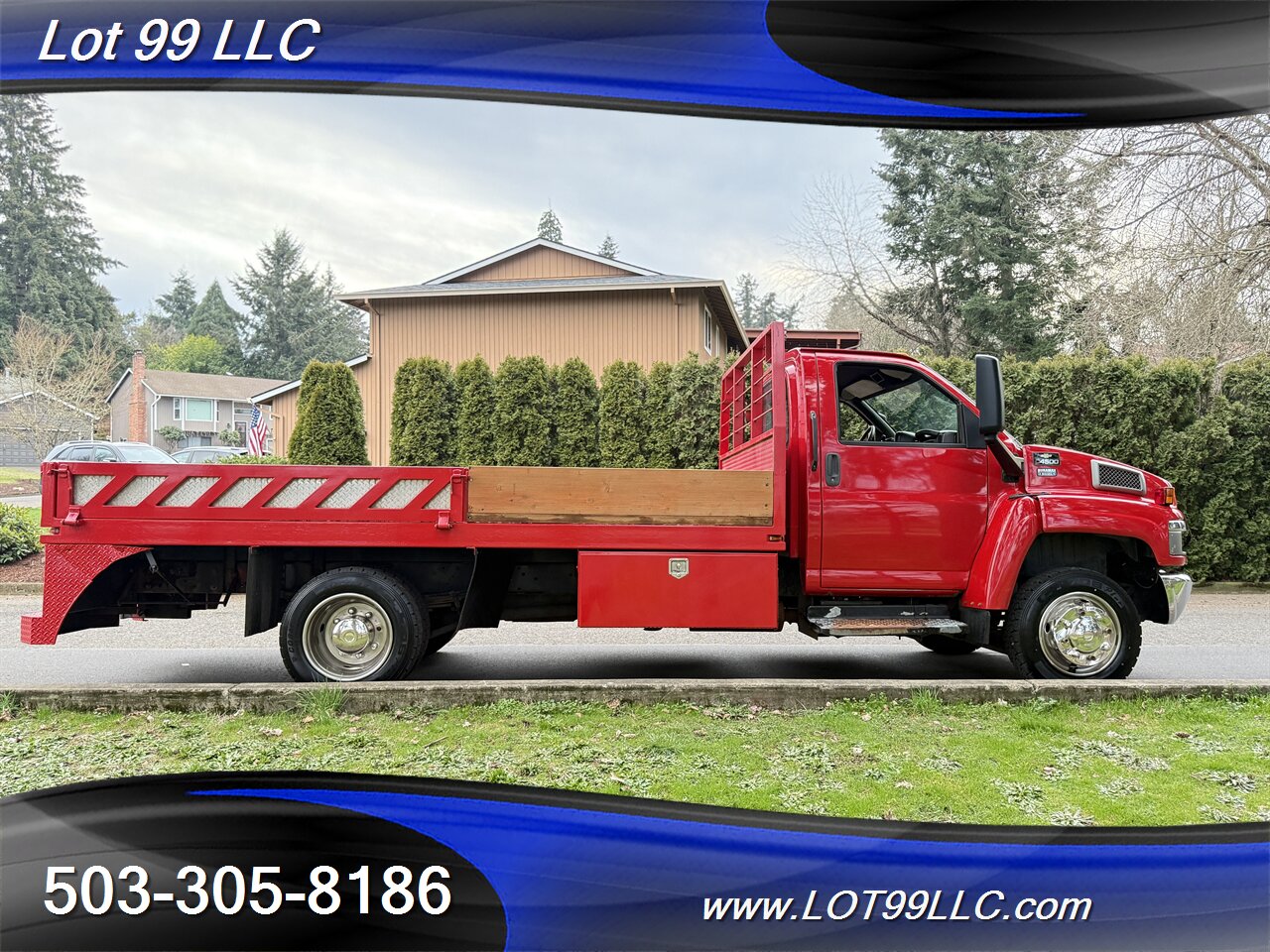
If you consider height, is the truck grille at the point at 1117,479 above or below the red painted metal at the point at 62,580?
above

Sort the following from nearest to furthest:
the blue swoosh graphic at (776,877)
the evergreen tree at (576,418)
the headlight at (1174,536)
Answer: the blue swoosh graphic at (776,877) < the headlight at (1174,536) < the evergreen tree at (576,418)

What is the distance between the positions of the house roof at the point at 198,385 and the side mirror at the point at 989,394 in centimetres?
4292

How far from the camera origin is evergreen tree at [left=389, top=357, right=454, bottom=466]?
13.1 m

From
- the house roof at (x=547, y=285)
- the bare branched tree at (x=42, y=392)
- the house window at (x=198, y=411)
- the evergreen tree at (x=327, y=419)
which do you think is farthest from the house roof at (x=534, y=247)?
the house window at (x=198, y=411)

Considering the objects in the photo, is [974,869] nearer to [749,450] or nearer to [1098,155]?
[749,450]

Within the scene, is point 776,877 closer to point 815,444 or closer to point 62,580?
point 815,444

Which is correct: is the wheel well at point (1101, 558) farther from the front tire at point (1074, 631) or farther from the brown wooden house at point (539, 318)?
the brown wooden house at point (539, 318)

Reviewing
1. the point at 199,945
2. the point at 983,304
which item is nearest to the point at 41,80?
the point at 199,945

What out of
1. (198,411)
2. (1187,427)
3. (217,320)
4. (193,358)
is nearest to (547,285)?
(1187,427)

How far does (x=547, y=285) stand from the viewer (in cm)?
1802

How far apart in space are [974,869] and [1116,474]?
4305 millimetres

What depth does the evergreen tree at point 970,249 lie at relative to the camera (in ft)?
63.8

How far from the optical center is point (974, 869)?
2.18m

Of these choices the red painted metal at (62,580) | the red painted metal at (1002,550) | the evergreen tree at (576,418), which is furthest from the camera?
the evergreen tree at (576,418)
